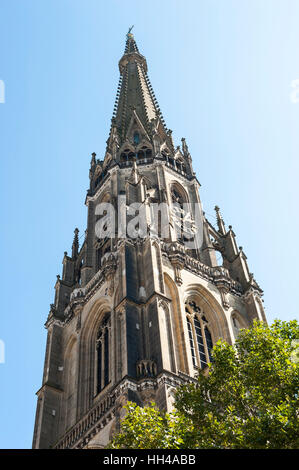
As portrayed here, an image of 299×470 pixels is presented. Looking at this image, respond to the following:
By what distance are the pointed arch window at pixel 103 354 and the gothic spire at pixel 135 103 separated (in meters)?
18.7

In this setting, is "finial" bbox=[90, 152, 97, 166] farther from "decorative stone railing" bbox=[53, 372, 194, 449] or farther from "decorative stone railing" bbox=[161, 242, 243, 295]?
"decorative stone railing" bbox=[53, 372, 194, 449]

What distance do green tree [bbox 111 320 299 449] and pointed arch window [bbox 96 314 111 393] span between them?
12752 mm

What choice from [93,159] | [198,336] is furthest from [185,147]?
[198,336]

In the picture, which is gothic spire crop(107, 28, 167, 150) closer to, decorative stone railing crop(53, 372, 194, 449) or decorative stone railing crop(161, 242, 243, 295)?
decorative stone railing crop(161, 242, 243, 295)

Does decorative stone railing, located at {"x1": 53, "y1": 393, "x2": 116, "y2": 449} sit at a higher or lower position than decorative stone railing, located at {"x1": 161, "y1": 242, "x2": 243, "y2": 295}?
lower

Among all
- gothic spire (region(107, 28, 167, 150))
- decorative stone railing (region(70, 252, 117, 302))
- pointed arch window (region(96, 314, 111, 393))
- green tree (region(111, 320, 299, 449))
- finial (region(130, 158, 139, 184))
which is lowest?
green tree (region(111, 320, 299, 449))

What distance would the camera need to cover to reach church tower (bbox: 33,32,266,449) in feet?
95.3

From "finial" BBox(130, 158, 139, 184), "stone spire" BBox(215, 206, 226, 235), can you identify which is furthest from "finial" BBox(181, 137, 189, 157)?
"finial" BBox(130, 158, 139, 184)

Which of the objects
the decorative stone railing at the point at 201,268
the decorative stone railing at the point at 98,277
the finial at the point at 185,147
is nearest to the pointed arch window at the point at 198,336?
the decorative stone railing at the point at 201,268

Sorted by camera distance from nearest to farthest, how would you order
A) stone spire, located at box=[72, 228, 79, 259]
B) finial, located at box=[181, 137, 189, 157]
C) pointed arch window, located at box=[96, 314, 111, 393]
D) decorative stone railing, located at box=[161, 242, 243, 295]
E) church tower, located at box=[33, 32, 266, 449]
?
church tower, located at box=[33, 32, 266, 449] < pointed arch window, located at box=[96, 314, 111, 393] < decorative stone railing, located at box=[161, 242, 243, 295] < stone spire, located at box=[72, 228, 79, 259] < finial, located at box=[181, 137, 189, 157]

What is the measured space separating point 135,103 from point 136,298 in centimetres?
2817

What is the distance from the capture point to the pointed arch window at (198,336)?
1284 inches

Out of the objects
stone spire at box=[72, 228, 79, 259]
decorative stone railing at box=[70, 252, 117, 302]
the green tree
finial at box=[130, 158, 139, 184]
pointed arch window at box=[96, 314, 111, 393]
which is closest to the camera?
the green tree

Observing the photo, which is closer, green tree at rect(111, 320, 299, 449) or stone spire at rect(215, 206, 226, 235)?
green tree at rect(111, 320, 299, 449)
